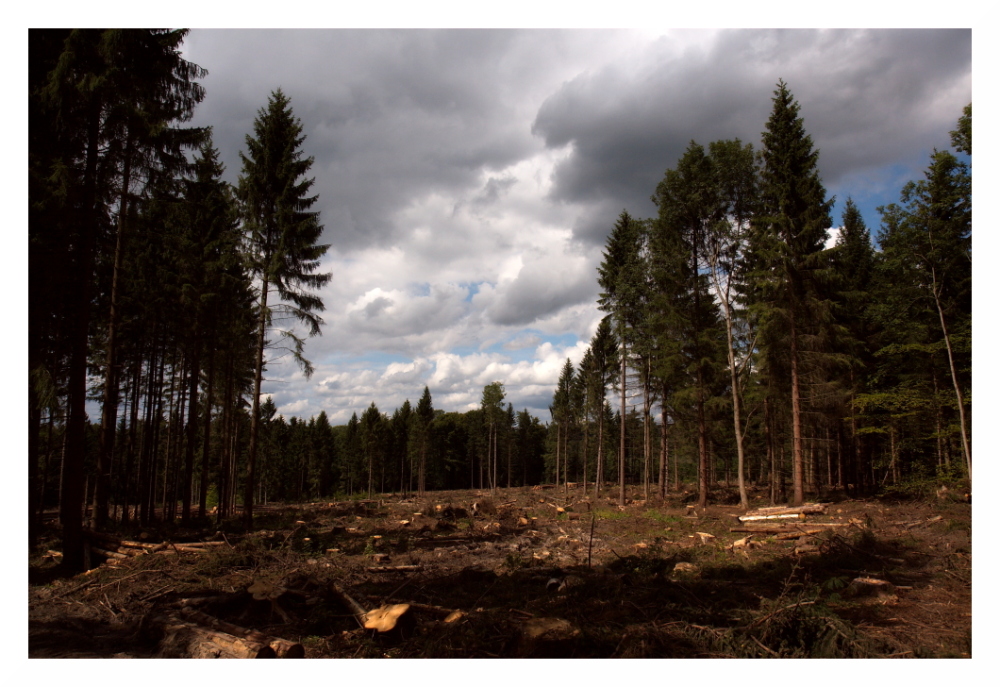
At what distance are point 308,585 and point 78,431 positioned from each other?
5.52m

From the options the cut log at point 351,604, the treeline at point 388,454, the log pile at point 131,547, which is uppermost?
the cut log at point 351,604

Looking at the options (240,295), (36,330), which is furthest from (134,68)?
(240,295)

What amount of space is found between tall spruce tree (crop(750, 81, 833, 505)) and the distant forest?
0.31 feet

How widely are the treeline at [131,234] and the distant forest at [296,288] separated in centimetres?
5

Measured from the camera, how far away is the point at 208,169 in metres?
16.7

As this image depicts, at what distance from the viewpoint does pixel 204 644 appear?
4902mm

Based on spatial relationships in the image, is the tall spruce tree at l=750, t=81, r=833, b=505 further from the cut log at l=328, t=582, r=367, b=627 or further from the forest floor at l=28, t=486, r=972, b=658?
the cut log at l=328, t=582, r=367, b=627

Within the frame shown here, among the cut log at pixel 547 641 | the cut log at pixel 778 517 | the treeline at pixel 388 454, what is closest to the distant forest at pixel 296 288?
the cut log at pixel 778 517

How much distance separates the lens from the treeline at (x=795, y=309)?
1346cm

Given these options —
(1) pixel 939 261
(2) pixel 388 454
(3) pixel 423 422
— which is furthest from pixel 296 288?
(2) pixel 388 454

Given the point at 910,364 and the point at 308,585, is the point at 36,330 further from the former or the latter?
the point at 910,364

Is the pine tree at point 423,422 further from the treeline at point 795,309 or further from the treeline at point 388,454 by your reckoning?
the treeline at point 795,309

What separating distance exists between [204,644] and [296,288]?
11963mm

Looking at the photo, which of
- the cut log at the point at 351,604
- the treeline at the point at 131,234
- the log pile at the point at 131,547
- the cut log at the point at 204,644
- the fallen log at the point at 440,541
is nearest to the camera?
the cut log at the point at 204,644
